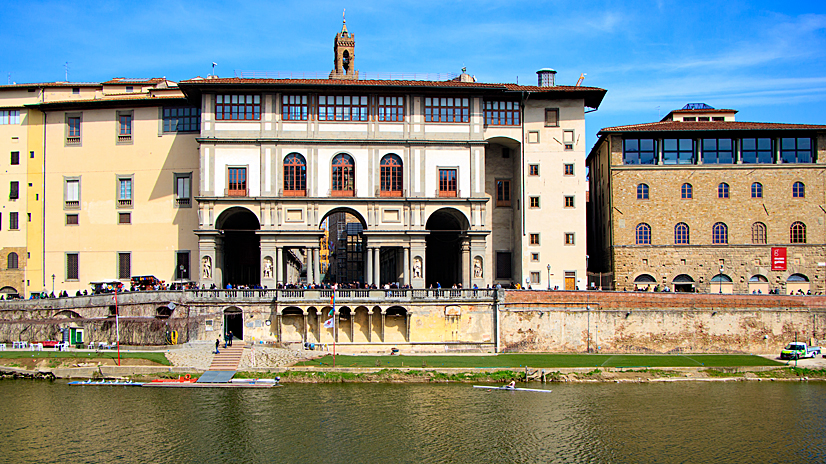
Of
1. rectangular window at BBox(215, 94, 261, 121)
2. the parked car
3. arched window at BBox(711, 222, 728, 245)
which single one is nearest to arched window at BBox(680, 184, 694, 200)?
arched window at BBox(711, 222, 728, 245)

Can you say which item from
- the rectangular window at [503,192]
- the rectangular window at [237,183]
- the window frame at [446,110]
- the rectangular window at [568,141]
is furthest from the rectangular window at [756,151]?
the rectangular window at [237,183]

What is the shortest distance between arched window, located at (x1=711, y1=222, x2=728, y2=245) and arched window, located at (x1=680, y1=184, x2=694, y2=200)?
11.5 ft

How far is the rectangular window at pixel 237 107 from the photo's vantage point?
62750mm

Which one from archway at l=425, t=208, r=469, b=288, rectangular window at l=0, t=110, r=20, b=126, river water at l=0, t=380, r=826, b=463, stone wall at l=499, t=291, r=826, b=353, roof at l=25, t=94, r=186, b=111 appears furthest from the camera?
rectangular window at l=0, t=110, r=20, b=126

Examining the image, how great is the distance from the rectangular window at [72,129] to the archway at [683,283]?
56.7 metres

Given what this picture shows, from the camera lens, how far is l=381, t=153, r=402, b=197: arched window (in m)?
63.6

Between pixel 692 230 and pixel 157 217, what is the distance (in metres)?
49.1

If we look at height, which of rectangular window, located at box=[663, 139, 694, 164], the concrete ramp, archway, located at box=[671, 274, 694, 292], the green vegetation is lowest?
the concrete ramp

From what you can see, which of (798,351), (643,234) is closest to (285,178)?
(643,234)

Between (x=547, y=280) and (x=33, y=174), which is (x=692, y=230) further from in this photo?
(x=33, y=174)

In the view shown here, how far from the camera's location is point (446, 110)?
64438 millimetres

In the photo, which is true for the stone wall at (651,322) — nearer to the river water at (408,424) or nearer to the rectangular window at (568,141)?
the river water at (408,424)

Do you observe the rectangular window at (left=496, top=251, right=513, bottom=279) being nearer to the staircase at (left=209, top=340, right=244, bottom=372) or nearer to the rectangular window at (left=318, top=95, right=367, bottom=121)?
the rectangular window at (left=318, top=95, right=367, bottom=121)

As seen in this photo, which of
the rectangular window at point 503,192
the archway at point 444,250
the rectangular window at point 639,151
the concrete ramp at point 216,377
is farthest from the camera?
the rectangular window at point 503,192
